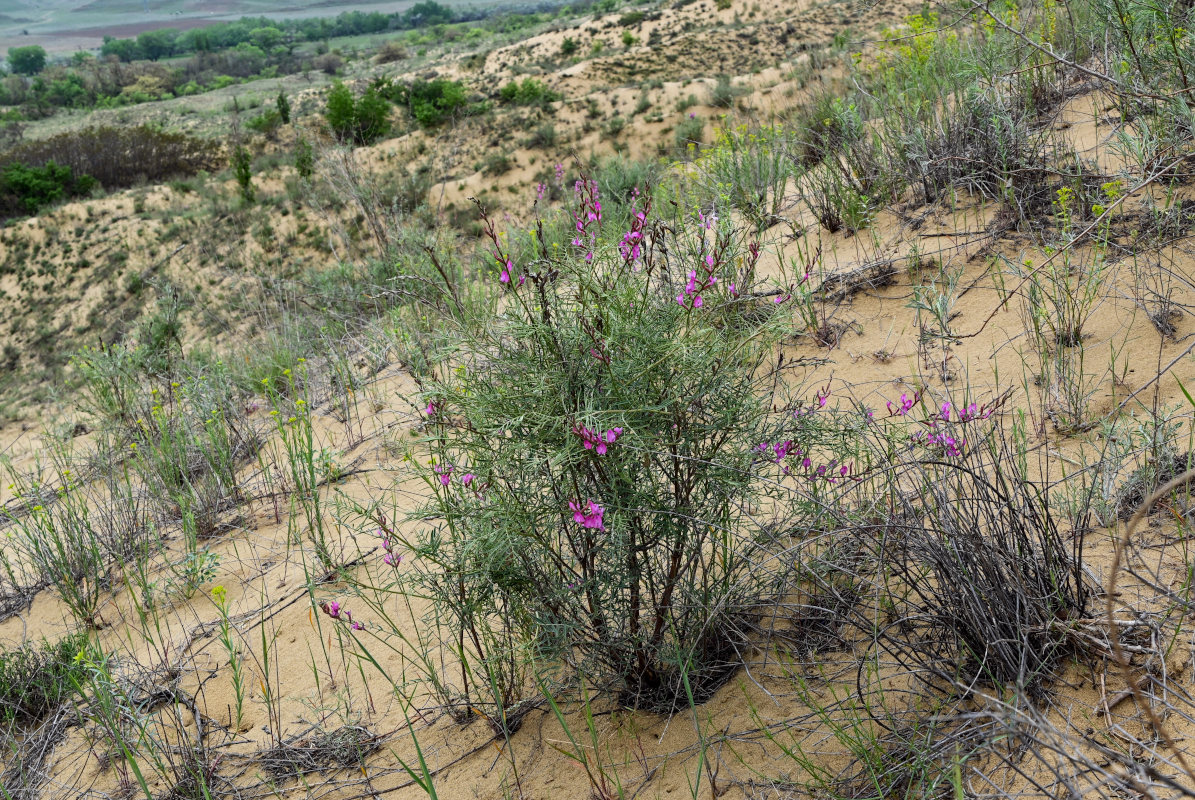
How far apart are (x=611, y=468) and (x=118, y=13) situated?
202 metres

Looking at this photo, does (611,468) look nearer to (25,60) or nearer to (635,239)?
(635,239)

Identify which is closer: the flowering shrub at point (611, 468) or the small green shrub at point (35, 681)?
the flowering shrub at point (611, 468)

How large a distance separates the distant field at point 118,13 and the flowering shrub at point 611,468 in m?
137

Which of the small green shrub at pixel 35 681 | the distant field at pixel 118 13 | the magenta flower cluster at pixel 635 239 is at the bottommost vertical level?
the small green shrub at pixel 35 681

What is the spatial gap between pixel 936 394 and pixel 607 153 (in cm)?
1729

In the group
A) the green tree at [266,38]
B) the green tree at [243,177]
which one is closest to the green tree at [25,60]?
the green tree at [266,38]

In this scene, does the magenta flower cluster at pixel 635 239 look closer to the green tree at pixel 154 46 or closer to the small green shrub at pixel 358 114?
the small green shrub at pixel 358 114

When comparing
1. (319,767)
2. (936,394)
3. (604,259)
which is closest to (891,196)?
(936,394)

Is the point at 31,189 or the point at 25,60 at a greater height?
the point at 25,60

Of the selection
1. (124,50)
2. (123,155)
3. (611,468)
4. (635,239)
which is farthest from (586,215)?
(124,50)

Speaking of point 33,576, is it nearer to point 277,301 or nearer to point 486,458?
point 486,458

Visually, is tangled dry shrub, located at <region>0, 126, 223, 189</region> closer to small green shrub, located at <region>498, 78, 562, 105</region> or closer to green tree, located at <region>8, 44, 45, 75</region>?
small green shrub, located at <region>498, 78, 562, 105</region>

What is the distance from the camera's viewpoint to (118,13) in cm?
15812

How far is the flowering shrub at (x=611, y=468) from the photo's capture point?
5.96 feet
